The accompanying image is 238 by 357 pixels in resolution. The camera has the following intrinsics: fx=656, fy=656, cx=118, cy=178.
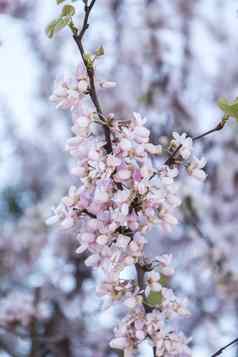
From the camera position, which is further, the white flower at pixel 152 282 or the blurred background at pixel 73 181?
the blurred background at pixel 73 181

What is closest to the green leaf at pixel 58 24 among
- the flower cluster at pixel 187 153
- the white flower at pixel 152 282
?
the flower cluster at pixel 187 153

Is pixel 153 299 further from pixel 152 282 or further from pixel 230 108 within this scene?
pixel 230 108

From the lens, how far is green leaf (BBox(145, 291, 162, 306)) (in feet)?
2.58

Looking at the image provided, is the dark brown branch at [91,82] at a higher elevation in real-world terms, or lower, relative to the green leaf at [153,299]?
higher

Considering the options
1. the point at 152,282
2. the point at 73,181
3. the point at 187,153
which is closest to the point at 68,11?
the point at 187,153

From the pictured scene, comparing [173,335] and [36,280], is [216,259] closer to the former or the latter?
[36,280]

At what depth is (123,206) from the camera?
0.72 m

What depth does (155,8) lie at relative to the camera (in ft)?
11.0

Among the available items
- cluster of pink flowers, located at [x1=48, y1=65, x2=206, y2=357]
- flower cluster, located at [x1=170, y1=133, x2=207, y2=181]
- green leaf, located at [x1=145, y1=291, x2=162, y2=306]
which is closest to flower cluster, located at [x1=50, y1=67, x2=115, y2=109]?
cluster of pink flowers, located at [x1=48, y1=65, x2=206, y2=357]

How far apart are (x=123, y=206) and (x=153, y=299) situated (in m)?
0.14

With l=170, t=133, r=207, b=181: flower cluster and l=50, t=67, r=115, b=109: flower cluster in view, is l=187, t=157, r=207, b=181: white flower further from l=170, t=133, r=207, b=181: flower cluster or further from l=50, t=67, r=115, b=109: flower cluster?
l=50, t=67, r=115, b=109: flower cluster

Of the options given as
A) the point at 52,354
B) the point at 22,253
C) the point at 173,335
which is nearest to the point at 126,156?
the point at 173,335

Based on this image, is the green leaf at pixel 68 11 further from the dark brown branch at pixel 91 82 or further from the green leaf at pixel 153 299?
the green leaf at pixel 153 299

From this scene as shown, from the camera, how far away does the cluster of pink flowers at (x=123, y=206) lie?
0.74 meters
